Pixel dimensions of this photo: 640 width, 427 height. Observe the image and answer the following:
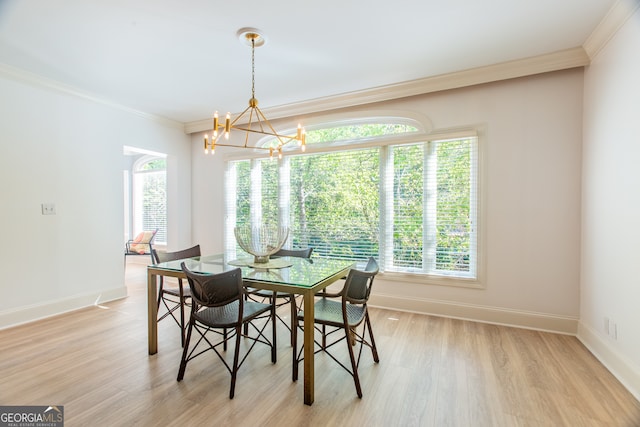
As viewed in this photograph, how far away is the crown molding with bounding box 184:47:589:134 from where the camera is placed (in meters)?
2.88

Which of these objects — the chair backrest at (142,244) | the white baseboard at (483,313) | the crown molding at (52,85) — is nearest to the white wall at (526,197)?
the white baseboard at (483,313)

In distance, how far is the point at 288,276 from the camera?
2207 millimetres

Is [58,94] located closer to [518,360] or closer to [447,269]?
[447,269]

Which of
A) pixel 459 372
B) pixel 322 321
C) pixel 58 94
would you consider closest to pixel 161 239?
pixel 58 94

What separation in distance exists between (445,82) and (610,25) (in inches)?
52.1

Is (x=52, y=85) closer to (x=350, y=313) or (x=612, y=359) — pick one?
(x=350, y=313)

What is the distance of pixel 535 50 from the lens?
111 inches

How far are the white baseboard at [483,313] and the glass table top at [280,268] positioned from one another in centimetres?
144

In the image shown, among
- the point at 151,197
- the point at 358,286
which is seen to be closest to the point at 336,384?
the point at 358,286

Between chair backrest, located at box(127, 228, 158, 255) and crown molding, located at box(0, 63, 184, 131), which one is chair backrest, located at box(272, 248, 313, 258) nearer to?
crown molding, located at box(0, 63, 184, 131)

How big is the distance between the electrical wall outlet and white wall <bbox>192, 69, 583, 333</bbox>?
4451 mm

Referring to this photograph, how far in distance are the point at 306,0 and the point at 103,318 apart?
3.79 meters

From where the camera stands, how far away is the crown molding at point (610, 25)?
7.04 ft

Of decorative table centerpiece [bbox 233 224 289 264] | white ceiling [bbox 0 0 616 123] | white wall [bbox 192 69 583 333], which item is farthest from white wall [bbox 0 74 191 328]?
white wall [bbox 192 69 583 333]
